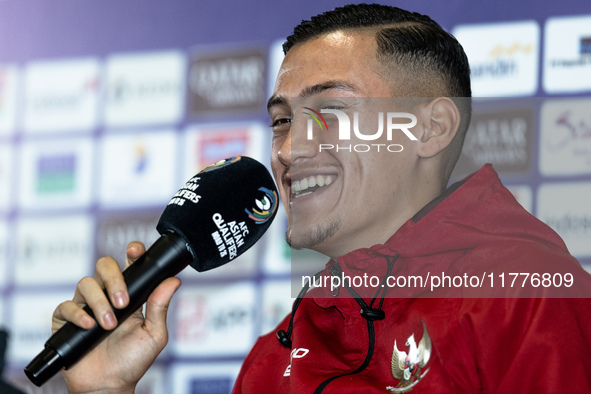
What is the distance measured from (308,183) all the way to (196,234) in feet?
0.67

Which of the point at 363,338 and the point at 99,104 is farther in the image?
the point at 99,104

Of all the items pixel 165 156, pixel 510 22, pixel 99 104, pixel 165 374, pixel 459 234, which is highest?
pixel 510 22

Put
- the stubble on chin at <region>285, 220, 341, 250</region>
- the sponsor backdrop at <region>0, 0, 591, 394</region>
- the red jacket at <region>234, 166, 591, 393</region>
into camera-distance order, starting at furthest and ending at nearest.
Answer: the sponsor backdrop at <region>0, 0, 591, 394</region> → the stubble on chin at <region>285, 220, 341, 250</region> → the red jacket at <region>234, 166, 591, 393</region>

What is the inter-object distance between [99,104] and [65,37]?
0.28 m

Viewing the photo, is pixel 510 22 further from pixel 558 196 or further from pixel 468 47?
pixel 558 196

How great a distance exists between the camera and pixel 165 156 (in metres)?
2.26

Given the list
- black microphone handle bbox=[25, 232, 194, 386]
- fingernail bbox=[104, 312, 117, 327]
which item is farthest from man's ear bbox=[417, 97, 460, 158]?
fingernail bbox=[104, 312, 117, 327]

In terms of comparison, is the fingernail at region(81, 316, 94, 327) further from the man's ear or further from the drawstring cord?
the man's ear

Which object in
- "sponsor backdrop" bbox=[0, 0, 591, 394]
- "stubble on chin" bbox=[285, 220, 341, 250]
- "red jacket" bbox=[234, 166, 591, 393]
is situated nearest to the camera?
"red jacket" bbox=[234, 166, 591, 393]

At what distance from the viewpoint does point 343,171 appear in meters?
0.96

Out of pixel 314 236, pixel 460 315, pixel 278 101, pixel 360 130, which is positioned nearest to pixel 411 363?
pixel 460 315

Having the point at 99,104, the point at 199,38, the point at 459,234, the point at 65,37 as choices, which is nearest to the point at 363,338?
the point at 459,234

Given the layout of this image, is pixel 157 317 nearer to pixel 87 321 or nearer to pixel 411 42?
pixel 87 321

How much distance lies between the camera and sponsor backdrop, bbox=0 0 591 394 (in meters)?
1.91
